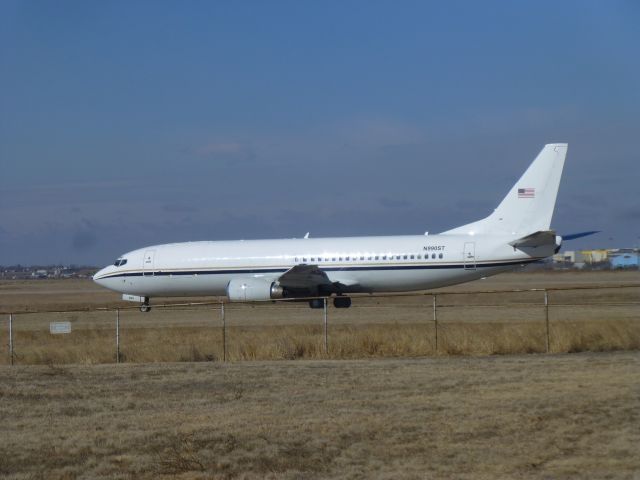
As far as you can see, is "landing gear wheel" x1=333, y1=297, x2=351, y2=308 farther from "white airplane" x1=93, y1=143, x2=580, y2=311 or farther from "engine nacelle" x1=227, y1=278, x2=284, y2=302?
"engine nacelle" x1=227, y1=278, x2=284, y2=302

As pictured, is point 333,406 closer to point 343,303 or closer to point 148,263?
A: point 343,303

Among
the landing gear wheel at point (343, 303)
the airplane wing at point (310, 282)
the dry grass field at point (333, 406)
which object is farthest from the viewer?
the landing gear wheel at point (343, 303)

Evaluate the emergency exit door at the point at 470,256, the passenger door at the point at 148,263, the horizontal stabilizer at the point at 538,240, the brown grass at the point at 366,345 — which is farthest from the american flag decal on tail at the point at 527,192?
the passenger door at the point at 148,263

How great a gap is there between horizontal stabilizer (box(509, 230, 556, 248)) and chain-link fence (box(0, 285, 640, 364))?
2408 mm

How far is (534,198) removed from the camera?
115 ft

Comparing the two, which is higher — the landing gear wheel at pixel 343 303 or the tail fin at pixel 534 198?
the tail fin at pixel 534 198

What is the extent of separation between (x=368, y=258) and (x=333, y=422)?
984 inches

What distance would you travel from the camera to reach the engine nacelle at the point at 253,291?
35.7 metres

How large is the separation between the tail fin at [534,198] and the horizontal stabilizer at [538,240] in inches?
52.4

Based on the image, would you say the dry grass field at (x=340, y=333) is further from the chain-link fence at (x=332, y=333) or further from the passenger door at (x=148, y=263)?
the passenger door at (x=148, y=263)

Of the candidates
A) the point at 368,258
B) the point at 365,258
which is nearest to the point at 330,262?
the point at 365,258

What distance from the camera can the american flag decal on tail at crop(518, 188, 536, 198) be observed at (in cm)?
3519

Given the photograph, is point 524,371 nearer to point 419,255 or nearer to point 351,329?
point 351,329

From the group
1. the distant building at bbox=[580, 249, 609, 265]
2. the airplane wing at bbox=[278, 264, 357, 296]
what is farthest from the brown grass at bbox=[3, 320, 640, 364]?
the distant building at bbox=[580, 249, 609, 265]
